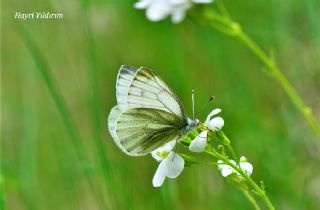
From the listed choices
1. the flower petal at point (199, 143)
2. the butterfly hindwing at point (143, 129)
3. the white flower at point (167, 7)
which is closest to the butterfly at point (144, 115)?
the butterfly hindwing at point (143, 129)

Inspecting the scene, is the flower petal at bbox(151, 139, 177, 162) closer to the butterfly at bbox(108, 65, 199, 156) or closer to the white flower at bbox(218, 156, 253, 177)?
the butterfly at bbox(108, 65, 199, 156)

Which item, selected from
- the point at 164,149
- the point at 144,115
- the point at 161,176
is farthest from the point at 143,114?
the point at 161,176

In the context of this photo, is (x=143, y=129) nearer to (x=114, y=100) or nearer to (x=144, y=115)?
(x=144, y=115)

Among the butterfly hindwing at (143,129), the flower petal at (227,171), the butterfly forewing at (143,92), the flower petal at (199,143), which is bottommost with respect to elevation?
the flower petal at (227,171)

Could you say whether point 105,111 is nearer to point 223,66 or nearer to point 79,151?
point 223,66

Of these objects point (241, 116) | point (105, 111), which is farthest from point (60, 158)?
point (241, 116)

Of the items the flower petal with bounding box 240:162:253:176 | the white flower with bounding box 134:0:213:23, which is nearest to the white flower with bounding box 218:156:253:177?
the flower petal with bounding box 240:162:253:176

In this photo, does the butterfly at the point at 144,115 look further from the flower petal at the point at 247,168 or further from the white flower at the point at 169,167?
the flower petal at the point at 247,168
